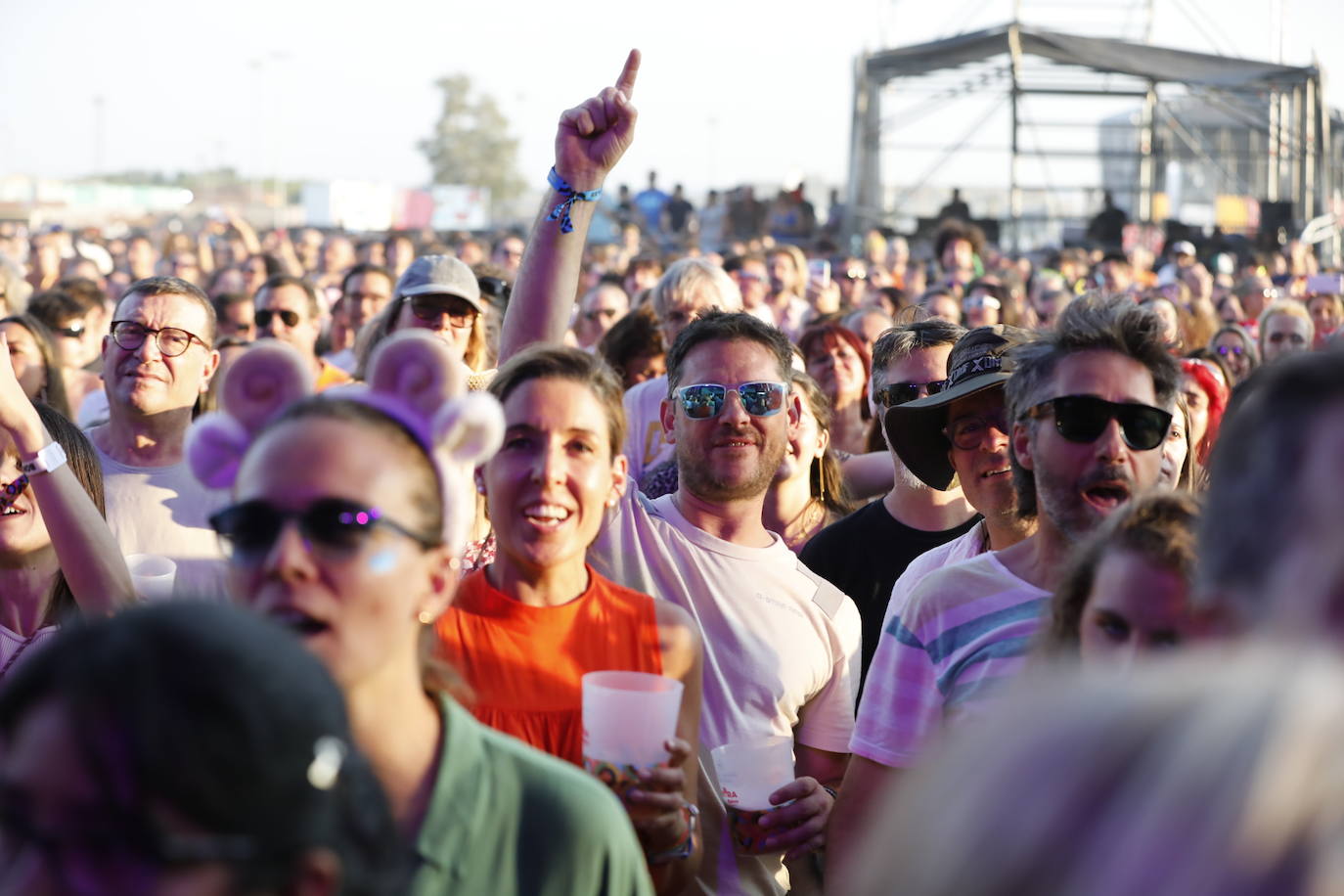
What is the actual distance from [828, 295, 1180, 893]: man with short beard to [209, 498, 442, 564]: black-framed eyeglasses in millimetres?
1285

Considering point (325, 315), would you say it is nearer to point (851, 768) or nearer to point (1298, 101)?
point (851, 768)

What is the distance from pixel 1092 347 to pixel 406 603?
1.72 metres

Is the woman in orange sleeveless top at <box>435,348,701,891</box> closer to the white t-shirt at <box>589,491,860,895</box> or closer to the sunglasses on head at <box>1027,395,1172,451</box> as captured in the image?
the white t-shirt at <box>589,491,860,895</box>

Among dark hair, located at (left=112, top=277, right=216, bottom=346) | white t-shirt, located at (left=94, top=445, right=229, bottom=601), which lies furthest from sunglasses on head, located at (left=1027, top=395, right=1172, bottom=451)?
dark hair, located at (left=112, top=277, right=216, bottom=346)

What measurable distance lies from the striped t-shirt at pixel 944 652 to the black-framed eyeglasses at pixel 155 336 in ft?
9.81

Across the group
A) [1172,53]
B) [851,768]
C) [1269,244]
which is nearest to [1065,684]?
[851,768]

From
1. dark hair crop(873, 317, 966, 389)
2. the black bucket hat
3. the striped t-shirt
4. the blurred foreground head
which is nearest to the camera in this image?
the blurred foreground head

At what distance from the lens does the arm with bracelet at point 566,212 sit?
4.00 m

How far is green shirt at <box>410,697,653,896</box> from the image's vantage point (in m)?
1.89

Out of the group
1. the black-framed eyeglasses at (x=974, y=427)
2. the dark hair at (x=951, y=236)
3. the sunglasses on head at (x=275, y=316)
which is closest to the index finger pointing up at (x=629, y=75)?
the black-framed eyeglasses at (x=974, y=427)

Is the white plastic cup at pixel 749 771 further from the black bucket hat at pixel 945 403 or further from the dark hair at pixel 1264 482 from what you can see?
the dark hair at pixel 1264 482

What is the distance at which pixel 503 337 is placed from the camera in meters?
4.07

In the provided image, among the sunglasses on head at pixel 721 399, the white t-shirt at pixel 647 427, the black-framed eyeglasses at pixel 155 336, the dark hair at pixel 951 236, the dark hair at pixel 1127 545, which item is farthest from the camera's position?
the dark hair at pixel 951 236

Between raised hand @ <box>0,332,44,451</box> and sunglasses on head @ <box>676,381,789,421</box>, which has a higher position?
sunglasses on head @ <box>676,381,789,421</box>
